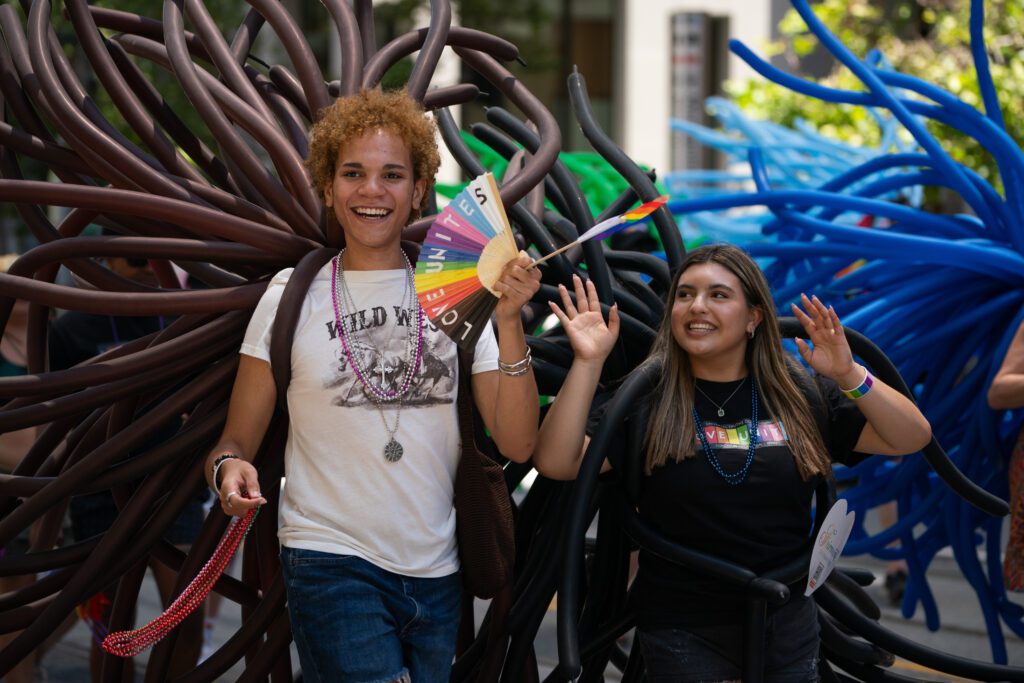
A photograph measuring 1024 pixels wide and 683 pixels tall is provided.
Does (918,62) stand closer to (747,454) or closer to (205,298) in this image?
(747,454)

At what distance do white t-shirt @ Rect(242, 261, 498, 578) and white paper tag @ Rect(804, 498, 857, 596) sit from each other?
754mm

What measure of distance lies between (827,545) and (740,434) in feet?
1.00

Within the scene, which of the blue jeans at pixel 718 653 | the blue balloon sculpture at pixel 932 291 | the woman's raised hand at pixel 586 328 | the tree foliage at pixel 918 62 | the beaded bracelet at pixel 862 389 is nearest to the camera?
the woman's raised hand at pixel 586 328

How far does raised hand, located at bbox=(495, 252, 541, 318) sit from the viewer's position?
2.53m

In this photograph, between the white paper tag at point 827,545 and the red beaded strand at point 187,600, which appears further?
the white paper tag at point 827,545

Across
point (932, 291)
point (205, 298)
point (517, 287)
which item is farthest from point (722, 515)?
point (932, 291)

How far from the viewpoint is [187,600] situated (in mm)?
2725

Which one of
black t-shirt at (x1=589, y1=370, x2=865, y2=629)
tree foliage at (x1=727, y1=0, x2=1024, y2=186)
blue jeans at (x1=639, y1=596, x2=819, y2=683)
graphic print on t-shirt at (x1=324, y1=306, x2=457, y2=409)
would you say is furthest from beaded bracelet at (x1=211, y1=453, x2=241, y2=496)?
tree foliage at (x1=727, y1=0, x2=1024, y2=186)

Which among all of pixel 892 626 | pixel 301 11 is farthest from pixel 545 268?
pixel 301 11

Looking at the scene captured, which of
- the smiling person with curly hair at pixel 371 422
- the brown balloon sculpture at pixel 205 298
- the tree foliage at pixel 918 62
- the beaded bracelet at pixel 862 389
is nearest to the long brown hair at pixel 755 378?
the beaded bracelet at pixel 862 389

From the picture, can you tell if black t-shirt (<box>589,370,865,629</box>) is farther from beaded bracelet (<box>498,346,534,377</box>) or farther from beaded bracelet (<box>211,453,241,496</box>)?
beaded bracelet (<box>211,453,241,496</box>)

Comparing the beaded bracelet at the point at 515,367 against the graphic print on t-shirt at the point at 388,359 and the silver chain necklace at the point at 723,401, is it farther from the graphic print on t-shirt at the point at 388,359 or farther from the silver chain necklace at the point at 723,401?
the silver chain necklace at the point at 723,401

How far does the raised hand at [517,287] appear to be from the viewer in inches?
99.7

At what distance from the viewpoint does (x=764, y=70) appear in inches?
187
